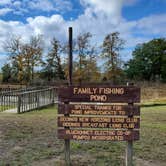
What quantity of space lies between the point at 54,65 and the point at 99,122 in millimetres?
29821

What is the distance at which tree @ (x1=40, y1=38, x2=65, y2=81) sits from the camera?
3238 cm

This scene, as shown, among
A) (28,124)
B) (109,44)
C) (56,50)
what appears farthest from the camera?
(56,50)

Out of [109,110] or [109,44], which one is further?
[109,44]

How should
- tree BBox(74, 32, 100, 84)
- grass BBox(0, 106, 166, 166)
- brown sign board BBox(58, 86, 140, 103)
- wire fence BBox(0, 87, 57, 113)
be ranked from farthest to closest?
1. tree BBox(74, 32, 100, 84)
2. wire fence BBox(0, 87, 57, 113)
3. grass BBox(0, 106, 166, 166)
4. brown sign board BBox(58, 86, 140, 103)

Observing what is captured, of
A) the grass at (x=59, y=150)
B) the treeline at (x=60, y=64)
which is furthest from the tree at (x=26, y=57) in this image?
the grass at (x=59, y=150)

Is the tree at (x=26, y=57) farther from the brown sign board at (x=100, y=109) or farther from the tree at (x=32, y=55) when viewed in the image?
the brown sign board at (x=100, y=109)

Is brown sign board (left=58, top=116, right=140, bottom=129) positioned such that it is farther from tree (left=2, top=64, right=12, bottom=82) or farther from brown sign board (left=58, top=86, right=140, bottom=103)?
tree (left=2, top=64, right=12, bottom=82)

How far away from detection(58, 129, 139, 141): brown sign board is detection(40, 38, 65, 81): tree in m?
28.4

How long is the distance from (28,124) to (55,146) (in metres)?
2.30

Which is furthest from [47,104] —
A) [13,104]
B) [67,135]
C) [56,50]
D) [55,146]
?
[56,50]

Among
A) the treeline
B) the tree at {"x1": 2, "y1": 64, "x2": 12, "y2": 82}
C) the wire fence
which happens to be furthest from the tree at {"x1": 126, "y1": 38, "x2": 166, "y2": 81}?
the wire fence

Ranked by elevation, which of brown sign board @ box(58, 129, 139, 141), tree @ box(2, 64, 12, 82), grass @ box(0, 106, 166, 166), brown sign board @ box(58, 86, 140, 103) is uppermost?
tree @ box(2, 64, 12, 82)

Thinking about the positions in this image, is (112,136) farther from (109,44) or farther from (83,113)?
(109,44)

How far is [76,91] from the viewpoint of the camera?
4.07 metres
